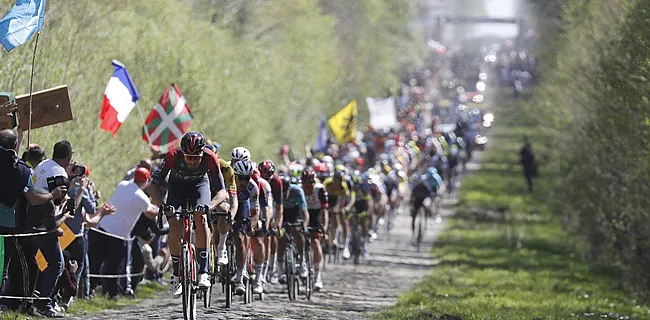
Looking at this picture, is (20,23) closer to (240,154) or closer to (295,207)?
(240,154)

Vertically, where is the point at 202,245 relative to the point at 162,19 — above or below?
below

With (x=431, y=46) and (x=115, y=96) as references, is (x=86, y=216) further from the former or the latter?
(x=431, y=46)

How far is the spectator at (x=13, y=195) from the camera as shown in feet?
42.9

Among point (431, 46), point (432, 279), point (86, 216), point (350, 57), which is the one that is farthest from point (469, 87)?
point (86, 216)

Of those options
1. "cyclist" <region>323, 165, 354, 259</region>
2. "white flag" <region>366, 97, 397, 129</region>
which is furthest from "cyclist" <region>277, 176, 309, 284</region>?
"white flag" <region>366, 97, 397, 129</region>

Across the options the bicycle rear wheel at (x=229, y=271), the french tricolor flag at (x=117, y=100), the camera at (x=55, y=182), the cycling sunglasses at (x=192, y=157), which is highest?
the french tricolor flag at (x=117, y=100)

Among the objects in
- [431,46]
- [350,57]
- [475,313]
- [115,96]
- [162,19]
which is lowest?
[475,313]

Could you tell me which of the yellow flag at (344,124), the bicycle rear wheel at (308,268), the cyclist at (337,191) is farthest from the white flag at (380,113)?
the bicycle rear wheel at (308,268)

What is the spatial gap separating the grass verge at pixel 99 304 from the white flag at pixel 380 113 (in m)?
30.1

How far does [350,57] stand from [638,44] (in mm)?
40997

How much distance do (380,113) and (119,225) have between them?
108 ft

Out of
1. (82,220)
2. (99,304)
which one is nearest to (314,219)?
(99,304)

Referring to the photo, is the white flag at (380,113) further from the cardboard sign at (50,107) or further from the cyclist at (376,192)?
the cardboard sign at (50,107)

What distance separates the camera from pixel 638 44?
2228cm
